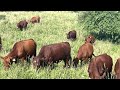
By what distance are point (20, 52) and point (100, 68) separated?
3088 mm

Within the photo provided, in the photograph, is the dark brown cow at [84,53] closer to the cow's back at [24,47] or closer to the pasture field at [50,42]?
the pasture field at [50,42]

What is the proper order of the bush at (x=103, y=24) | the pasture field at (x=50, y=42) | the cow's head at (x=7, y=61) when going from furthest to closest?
1. the bush at (x=103, y=24)
2. the cow's head at (x=7, y=61)
3. the pasture field at (x=50, y=42)

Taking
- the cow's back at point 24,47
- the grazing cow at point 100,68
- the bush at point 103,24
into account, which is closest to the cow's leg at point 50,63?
the cow's back at point 24,47

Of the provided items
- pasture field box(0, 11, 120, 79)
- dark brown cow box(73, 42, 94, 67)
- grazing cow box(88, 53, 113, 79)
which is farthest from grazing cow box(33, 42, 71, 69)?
grazing cow box(88, 53, 113, 79)

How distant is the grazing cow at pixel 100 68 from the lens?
9.31 m

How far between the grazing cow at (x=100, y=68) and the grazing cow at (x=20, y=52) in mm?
2681

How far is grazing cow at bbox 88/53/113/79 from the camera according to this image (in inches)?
367

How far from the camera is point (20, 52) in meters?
11.1

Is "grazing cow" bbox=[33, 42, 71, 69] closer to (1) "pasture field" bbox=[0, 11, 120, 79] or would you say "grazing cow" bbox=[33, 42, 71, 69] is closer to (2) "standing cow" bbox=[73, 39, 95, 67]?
(1) "pasture field" bbox=[0, 11, 120, 79]

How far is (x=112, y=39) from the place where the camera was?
16.4 metres
